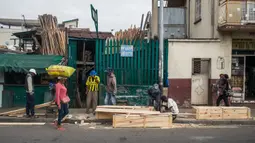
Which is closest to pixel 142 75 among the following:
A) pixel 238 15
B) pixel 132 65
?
pixel 132 65

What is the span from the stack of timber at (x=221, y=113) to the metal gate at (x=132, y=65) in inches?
127

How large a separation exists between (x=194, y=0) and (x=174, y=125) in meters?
9.58

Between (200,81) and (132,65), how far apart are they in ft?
10.6

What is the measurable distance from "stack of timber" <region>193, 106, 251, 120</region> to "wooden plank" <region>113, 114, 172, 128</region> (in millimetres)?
1837

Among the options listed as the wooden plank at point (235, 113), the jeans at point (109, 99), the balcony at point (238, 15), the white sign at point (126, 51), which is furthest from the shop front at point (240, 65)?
the jeans at point (109, 99)

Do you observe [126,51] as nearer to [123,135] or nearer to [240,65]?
[240,65]

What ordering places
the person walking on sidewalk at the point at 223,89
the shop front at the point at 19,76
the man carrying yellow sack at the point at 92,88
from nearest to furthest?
1. the man carrying yellow sack at the point at 92,88
2. the person walking on sidewalk at the point at 223,89
3. the shop front at the point at 19,76

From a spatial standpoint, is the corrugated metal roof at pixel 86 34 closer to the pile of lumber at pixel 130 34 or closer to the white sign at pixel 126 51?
the pile of lumber at pixel 130 34

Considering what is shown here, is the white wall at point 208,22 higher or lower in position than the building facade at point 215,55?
higher

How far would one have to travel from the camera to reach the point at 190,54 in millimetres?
15312

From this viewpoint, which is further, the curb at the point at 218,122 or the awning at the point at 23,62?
the awning at the point at 23,62

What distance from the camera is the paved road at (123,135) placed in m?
8.79

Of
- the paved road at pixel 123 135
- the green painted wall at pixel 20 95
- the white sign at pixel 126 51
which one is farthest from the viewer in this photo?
the green painted wall at pixel 20 95

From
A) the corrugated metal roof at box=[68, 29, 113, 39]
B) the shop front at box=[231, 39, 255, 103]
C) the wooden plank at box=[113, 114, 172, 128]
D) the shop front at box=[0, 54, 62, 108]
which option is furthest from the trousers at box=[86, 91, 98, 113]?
the shop front at box=[231, 39, 255, 103]
